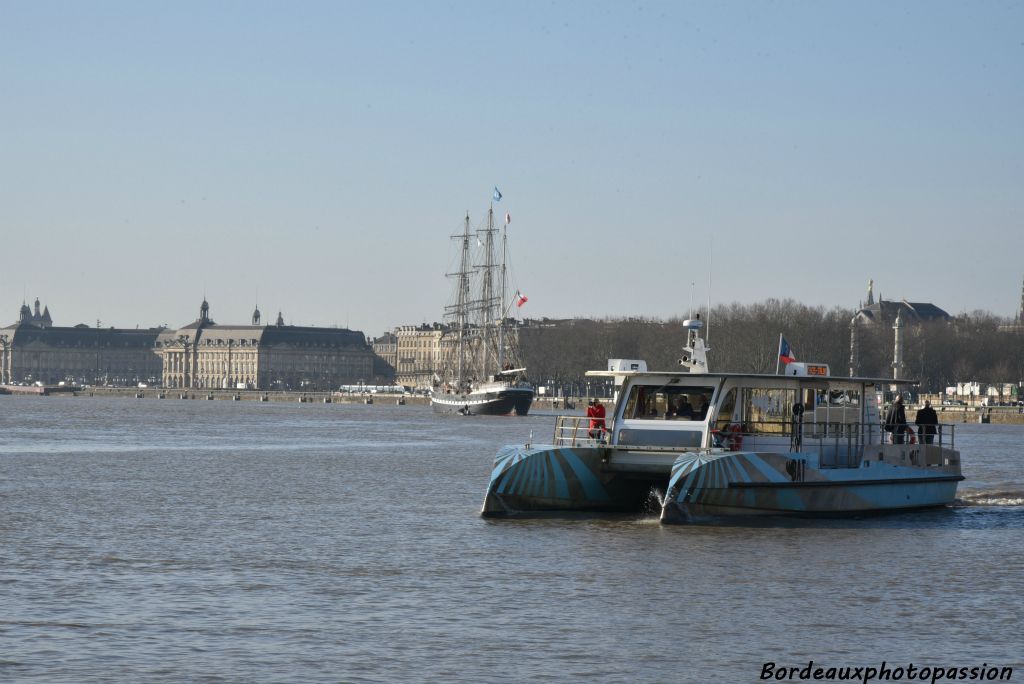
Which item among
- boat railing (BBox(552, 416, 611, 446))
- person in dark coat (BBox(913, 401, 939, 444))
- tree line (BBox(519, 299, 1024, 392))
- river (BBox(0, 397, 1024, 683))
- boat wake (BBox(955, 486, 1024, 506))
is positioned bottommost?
river (BBox(0, 397, 1024, 683))

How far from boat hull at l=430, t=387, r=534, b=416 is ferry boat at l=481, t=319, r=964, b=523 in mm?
103388

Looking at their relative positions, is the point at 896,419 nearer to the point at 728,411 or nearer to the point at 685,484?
the point at 728,411

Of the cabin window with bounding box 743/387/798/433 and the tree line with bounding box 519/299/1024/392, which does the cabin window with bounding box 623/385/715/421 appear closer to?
the cabin window with bounding box 743/387/798/433

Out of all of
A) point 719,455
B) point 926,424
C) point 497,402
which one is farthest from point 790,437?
point 497,402

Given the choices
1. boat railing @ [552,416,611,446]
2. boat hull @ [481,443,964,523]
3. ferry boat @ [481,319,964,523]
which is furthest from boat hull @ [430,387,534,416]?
boat hull @ [481,443,964,523]

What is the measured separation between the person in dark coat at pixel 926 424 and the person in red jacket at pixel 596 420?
706 centimetres

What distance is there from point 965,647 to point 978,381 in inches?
6564

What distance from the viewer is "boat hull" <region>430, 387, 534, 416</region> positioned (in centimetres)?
13938

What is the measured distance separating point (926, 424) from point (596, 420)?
27.4ft

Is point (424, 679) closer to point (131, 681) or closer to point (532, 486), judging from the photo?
point (131, 681)

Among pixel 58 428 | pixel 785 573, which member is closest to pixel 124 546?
pixel 785 573

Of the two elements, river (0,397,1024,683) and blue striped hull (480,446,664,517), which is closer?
river (0,397,1024,683)

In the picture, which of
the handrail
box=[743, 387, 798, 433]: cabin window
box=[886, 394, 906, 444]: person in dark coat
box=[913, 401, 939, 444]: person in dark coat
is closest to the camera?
the handrail

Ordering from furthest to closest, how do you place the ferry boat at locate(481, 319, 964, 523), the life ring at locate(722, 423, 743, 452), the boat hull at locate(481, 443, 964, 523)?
the life ring at locate(722, 423, 743, 452)
the ferry boat at locate(481, 319, 964, 523)
the boat hull at locate(481, 443, 964, 523)
